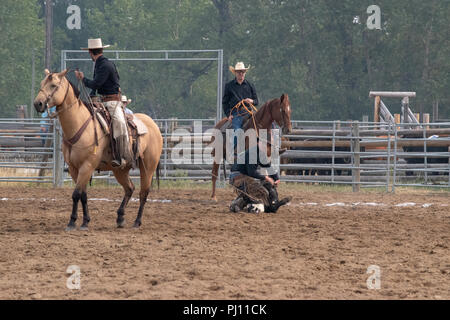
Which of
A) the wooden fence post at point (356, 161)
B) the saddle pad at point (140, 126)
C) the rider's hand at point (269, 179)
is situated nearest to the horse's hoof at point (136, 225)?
the saddle pad at point (140, 126)

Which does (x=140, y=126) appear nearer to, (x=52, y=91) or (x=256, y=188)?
(x=52, y=91)

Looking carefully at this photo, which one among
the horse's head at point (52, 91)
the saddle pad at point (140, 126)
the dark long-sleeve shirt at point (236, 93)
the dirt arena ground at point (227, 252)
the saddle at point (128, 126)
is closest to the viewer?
the dirt arena ground at point (227, 252)

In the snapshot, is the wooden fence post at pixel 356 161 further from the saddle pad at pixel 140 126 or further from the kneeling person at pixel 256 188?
the saddle pad at pixel 140 126

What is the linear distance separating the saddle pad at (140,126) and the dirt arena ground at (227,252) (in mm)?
1231

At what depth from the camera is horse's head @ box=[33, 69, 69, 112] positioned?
8570mm

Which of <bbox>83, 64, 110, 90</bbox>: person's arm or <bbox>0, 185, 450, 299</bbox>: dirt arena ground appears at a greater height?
<bbox>83, 64, 110, 90</bbox>: person's arm

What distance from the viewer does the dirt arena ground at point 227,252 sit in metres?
5.82

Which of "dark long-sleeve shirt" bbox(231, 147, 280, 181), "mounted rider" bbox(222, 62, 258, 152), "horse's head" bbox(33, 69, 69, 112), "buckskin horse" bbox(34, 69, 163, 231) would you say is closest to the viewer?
"horse's head" bbox(33, 69, 69, 112)

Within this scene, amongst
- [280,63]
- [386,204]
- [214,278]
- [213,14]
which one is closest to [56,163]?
[386,204]

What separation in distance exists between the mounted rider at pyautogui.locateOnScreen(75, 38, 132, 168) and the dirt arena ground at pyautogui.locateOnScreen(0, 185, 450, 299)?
947 mm

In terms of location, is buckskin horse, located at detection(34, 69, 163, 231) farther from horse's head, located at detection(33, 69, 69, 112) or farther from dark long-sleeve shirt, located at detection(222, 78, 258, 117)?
dark long-sleeve shirt, located at detection(222, 78, 258, 117)

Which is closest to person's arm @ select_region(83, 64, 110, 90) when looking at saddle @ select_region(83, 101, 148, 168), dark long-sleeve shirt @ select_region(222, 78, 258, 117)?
saddle @ select_region(83, 101, 148, 168)
